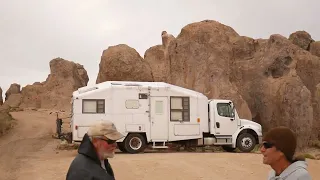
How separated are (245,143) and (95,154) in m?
17.0

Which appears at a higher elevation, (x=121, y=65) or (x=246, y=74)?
(x=121, y=65)

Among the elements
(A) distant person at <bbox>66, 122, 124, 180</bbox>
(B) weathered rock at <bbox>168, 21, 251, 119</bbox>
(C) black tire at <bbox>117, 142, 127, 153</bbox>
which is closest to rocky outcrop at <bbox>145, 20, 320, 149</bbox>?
(B) weathered rock at <bbox>168, 21, 251, 119</bbox>

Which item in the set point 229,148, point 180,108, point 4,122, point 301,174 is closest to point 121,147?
point 180,108

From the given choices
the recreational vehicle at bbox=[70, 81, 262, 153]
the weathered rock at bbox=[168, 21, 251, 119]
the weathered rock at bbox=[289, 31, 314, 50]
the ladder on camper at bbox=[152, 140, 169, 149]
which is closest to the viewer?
the recreational vehicle at bbox=[70, 81, 262, 153]

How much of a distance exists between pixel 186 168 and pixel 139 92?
5.77 meters

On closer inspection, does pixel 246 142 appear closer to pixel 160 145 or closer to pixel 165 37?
pixel 160 145

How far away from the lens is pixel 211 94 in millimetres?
27797

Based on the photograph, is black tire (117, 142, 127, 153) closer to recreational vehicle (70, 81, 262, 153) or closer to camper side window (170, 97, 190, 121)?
recreational vehicle (70, 81, 262, 153)

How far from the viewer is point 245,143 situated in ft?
66.5

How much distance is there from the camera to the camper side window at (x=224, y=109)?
2005 cm

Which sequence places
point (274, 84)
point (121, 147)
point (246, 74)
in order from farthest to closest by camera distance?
point (246, 74) → point (274, 84) → point (121, 147)

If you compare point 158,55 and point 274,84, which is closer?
point 274,84

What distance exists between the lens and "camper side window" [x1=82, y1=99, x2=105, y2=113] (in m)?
18.6

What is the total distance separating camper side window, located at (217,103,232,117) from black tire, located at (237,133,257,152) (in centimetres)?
118
